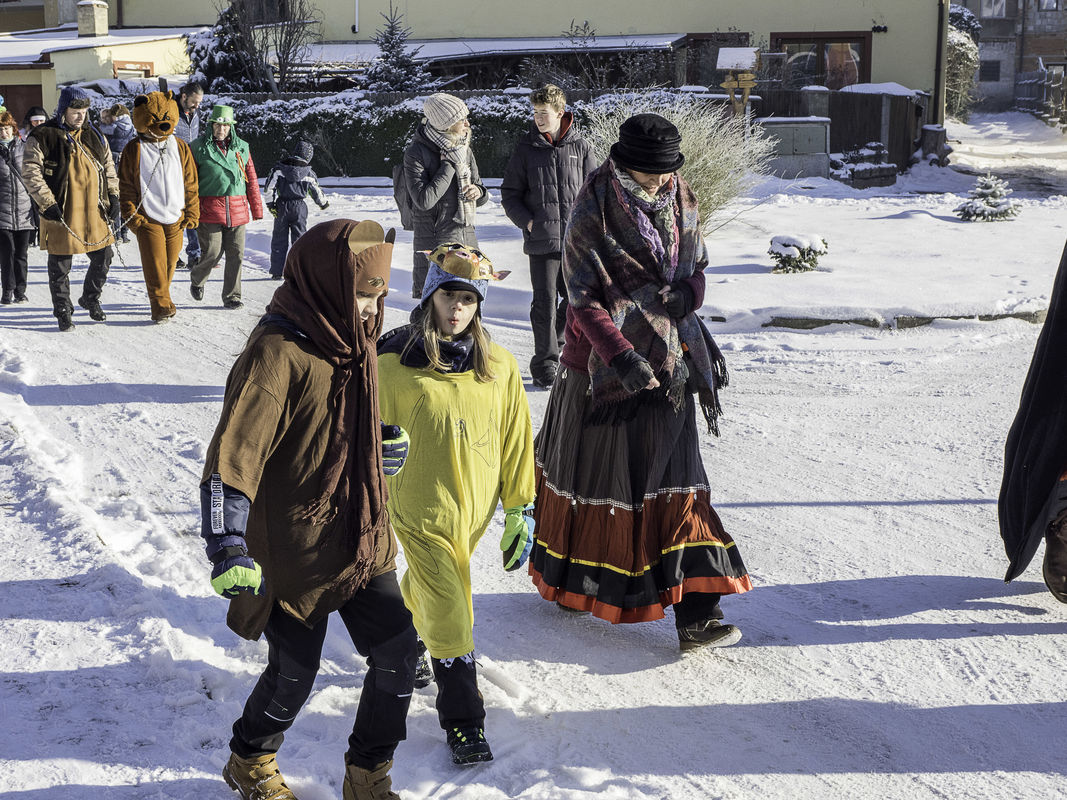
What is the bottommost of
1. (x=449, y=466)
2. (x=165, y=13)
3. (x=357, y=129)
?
(x=449, y=466)

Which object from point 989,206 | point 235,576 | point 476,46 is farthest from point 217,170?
point 476,46

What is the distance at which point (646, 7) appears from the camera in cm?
2647

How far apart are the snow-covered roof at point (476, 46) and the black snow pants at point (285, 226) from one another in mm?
14740

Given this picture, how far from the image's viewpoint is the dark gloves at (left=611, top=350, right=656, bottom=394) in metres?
4.03

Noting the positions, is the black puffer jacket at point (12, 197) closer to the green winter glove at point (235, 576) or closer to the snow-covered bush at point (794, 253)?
the snow-covered bush at point (794, 253)

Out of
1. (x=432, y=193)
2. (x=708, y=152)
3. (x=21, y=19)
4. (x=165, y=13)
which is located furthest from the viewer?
(x=21, y=19)

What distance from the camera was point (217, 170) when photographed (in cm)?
992

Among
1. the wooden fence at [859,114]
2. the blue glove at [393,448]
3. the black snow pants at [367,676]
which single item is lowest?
the black snow pants at [367,676]

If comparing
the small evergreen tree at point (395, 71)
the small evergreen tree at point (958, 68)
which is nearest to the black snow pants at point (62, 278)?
the small evergreen tree at point (395, 71)

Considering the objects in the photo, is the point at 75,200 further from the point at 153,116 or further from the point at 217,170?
the point at 217,170

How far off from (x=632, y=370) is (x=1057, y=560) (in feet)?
6.09

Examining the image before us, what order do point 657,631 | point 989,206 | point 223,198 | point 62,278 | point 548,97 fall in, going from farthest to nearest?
point 989,206 → point 223,198 → point 62,278 → point 548,97 → point 657,631

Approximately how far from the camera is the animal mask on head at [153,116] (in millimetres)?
9281

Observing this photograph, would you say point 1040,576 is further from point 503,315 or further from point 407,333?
point 503,315
